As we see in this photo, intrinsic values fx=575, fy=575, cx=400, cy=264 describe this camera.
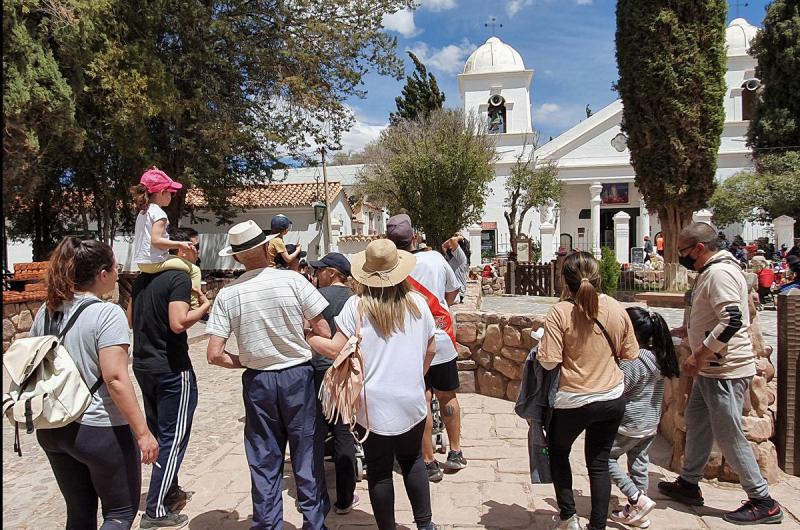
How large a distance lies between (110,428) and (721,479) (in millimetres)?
3947

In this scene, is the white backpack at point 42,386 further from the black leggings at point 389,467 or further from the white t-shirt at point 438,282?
the white t-shirt at point 438,282

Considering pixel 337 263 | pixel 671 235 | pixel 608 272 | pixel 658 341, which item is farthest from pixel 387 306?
pixel 671 235

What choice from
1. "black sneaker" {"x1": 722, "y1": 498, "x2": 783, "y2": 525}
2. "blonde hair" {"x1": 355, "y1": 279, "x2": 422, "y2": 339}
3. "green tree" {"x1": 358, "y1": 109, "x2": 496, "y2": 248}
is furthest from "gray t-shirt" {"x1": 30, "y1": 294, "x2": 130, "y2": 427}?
"green tree" {"x1": 358, "y1": 109, "x2": 496, "y2": 248}

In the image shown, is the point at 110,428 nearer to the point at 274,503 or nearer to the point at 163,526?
the point at 274,503

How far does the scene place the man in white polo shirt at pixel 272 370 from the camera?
3059 mm

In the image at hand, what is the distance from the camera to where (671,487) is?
3785 mm

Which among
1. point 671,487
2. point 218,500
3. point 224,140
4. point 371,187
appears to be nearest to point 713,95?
point 224,140

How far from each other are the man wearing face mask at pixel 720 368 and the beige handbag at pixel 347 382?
207 centimetres

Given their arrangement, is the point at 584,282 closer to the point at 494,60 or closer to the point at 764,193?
the point at 764,193

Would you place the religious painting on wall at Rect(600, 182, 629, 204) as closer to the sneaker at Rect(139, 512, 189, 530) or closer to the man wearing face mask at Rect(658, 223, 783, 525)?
the man wearing face mask at Rect(658, 223, 783, 525)

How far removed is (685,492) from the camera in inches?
146

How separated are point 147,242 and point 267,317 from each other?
1.16 metres

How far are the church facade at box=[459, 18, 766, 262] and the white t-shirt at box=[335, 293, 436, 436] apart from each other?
3128cm

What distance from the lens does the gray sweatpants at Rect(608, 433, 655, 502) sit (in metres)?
3.38
